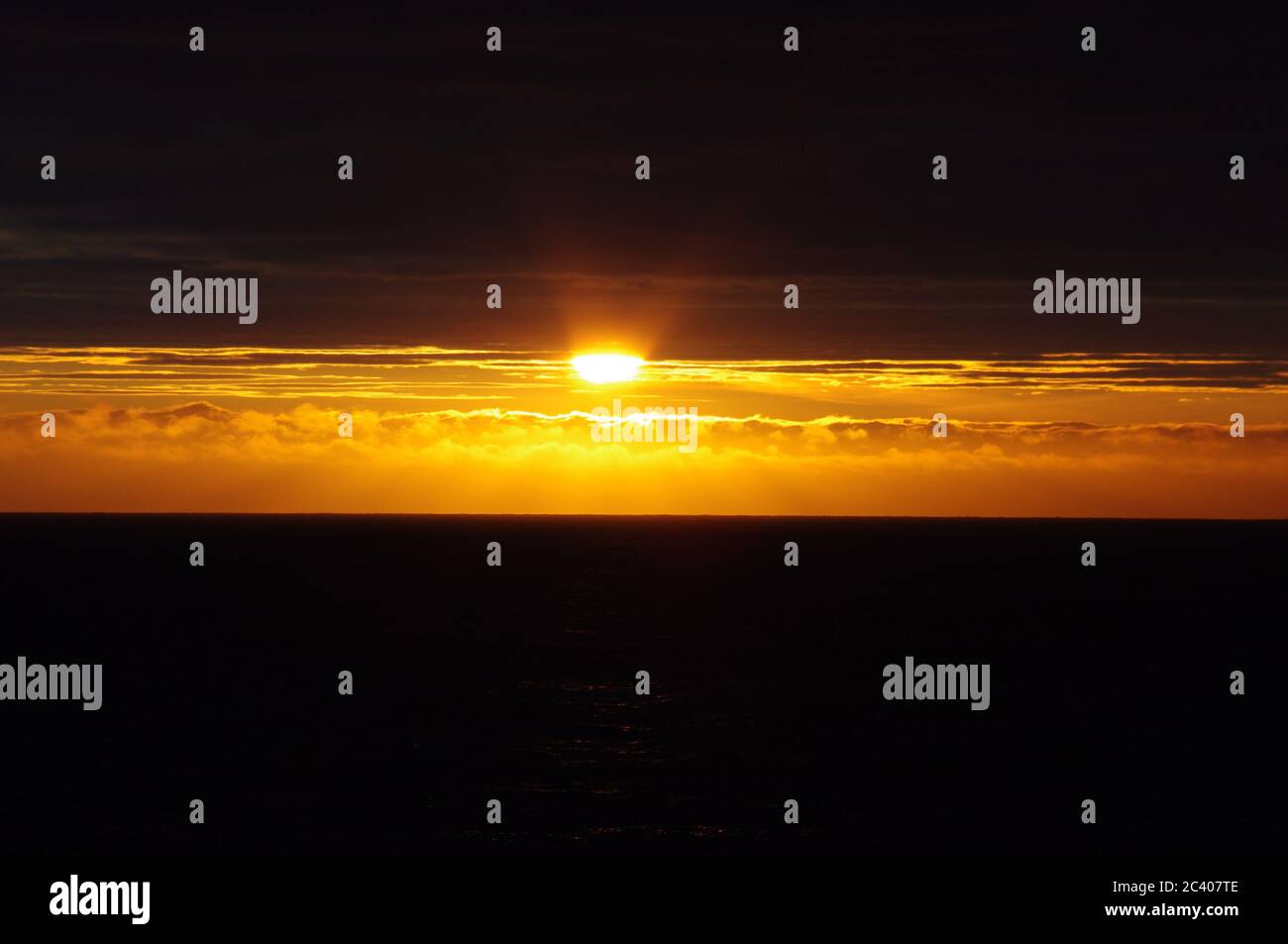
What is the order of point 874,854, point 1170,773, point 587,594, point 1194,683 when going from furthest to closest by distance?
1. point 587,594
2. point 1194,683
3. point 1170,773
4. point 874,854

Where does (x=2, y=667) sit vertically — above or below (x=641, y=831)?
above

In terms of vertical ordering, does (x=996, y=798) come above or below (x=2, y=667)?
below

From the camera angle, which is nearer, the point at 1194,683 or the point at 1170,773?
the point at 1170,773

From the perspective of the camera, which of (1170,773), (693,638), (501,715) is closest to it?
(1170,773)

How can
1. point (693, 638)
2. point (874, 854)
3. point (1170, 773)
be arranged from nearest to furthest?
point (874, 854) → point (1170, 773) → point (693, 638)

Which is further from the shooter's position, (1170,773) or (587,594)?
(587,594)
